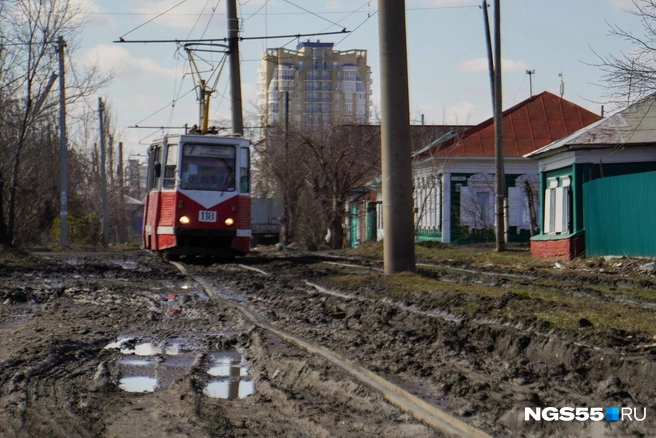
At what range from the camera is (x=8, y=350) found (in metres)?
8.52

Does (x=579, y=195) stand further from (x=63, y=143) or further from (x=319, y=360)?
(x=63, y=143)

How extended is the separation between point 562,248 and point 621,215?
3.13m

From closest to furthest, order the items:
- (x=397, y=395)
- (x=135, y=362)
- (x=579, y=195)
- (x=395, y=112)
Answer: (x=397, y=395) < (x=135, y=362) < (x=395, y=112) < (x=579, y=195)

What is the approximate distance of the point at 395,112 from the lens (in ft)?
51.6

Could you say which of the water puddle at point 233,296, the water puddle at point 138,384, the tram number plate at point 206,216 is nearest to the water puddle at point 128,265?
the tram number plate at point 206,216

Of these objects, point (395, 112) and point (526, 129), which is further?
point (526, 129)

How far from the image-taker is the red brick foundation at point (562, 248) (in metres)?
Answer: 24.0

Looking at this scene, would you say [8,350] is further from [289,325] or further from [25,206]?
[25,206]

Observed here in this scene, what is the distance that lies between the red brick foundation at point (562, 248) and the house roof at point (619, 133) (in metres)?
2.44

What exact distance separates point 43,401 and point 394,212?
10.3 meters

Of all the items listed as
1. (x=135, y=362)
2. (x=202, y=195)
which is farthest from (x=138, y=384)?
(x=202, y=195)

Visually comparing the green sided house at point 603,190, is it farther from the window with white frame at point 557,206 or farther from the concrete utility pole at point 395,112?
the concrete utility pole at point 395,112

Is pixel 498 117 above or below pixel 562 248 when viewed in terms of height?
above

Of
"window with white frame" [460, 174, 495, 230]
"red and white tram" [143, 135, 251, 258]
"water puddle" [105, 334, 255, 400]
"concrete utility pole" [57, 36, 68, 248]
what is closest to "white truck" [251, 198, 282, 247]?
"concrete utility pole" [57, 36, 68, 248]
